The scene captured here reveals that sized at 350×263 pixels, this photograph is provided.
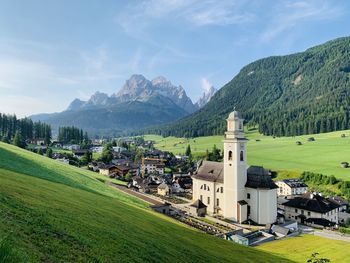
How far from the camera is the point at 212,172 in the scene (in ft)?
207

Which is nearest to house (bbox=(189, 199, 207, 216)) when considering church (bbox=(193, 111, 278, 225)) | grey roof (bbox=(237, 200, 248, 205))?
church (bbox=(193, 111, 278, 225))

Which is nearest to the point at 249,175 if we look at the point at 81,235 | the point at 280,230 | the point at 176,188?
the point at 280,230

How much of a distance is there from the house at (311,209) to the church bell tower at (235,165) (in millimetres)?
12780

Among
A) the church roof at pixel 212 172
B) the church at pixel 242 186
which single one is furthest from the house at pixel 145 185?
the church at pixel 242 186

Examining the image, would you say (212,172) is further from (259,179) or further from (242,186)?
(259,179)

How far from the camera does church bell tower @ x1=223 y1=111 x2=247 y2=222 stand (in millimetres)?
Result: 55062

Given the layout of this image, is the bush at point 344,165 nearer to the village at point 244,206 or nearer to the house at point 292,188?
the house at point 292,188

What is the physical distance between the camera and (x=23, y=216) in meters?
15.7

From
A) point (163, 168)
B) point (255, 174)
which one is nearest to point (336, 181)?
point (255, 174)

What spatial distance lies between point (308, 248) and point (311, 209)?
20.7 metres

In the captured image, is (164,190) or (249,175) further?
(164,190)

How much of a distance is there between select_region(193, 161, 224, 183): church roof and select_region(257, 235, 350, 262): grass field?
1803 centimetres

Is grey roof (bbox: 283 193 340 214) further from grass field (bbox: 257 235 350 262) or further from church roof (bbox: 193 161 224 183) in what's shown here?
church roof (bbox: 193 161 224 183)

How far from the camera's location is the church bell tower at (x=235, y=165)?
5506 cm
